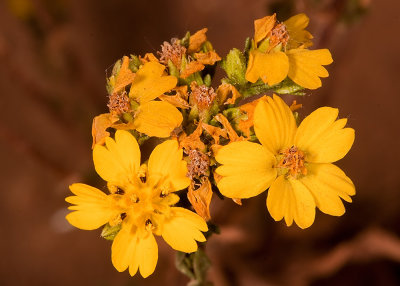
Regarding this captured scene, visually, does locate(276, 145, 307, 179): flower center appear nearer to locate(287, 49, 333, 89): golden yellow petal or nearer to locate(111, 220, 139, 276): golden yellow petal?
locate(287, 49, 333, 89): golden yellow petal

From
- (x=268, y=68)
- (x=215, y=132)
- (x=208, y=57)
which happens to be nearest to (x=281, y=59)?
(x=268, y=68)

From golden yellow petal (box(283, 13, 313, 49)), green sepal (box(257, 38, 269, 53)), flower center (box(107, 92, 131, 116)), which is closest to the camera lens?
flower center (box(107, 92, 131, 116))

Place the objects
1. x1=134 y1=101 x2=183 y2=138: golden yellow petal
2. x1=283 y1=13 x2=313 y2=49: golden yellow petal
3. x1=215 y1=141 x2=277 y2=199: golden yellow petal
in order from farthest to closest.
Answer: x1=283 y1=13 x2=313 y2=49: golden yellow petal
x1=134 y1=101 x2=183 y2=138: golden yellow petal
x1=215 y1=141 x2=277 y2=199: golden yellow petal

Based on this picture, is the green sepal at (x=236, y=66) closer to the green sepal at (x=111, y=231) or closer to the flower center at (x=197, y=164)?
the flower center at (x=197, y=164)

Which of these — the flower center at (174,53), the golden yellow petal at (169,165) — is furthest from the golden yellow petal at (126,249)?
the flower center at (174,53)

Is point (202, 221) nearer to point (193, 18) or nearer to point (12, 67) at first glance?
point (12, 67)

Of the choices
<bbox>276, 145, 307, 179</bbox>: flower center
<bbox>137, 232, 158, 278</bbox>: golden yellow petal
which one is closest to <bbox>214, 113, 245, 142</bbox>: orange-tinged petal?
<bbox>276, 145, 307, 179</bbox>: flower center
